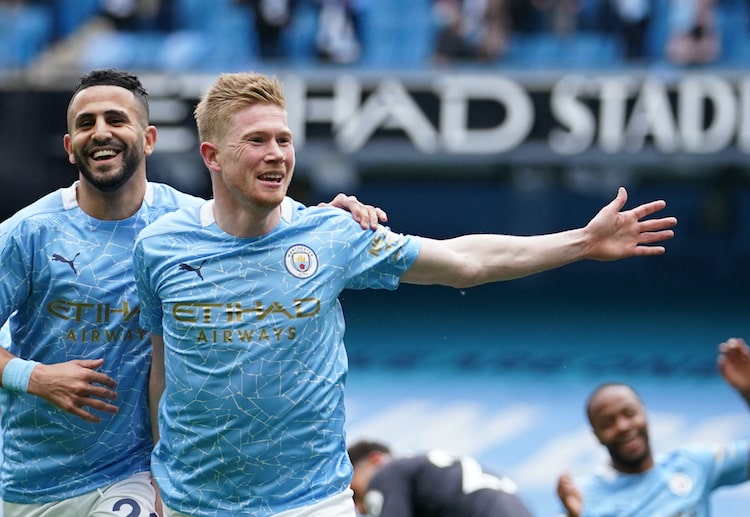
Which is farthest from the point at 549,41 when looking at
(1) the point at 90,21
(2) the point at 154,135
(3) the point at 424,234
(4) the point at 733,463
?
(2) the point at 154,135

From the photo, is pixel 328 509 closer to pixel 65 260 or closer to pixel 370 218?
pixel 370 218

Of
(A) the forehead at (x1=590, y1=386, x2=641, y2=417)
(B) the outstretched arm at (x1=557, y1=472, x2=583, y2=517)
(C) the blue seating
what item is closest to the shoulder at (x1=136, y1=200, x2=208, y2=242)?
(B) the outstretched arm at (x1=557, y1=472, x2=583, y2=517)

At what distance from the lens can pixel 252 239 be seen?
4.52m

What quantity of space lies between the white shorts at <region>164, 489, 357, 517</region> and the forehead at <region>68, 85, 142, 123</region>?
1.45 m

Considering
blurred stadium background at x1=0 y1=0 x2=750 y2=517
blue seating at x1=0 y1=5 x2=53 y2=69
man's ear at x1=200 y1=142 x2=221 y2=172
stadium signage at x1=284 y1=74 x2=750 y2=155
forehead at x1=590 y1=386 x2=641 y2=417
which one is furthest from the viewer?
blue seating at x1=0 y1=5 x2=53 y2=69

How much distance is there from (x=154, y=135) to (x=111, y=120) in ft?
0.66

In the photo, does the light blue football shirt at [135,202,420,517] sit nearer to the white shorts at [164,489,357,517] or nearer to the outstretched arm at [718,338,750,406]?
the white shorts at [164,489,357,517]

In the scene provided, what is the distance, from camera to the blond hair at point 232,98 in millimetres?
4480

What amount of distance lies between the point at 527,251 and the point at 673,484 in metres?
2.94

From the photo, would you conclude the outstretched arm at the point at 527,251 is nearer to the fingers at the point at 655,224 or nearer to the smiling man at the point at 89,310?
the fingers at the point at 655,224

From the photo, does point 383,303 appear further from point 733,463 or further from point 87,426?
point 87,426

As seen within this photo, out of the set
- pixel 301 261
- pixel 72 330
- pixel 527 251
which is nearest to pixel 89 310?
pixel 72 330

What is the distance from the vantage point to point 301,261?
178 inches

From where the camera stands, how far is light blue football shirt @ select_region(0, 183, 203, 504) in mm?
4973
